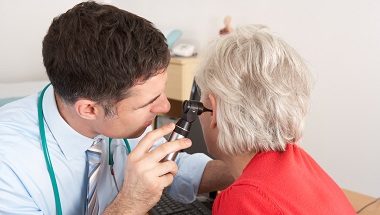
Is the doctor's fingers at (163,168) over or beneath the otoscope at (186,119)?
beneath

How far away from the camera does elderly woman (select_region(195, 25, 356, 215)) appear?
3.34 ft

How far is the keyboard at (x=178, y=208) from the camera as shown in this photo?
1.44m

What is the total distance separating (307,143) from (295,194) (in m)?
1.90

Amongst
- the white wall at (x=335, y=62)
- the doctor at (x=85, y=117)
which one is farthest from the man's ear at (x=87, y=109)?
the white wall at (x=335, y=62)

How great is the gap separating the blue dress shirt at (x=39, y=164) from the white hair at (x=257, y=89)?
0.46 metres

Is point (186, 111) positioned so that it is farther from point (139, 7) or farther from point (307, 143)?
point (139, 7)

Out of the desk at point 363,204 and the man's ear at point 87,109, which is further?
the desk at point 363,204

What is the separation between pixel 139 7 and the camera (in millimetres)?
3580

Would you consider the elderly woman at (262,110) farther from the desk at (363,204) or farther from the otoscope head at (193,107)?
the desk at (363,204)

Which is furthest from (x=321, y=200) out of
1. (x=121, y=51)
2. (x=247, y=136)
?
A: (x=121, y=51)

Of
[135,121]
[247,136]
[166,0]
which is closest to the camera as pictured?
[247,136]

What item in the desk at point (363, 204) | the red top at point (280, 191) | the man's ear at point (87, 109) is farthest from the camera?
the desk at point (363, 204)

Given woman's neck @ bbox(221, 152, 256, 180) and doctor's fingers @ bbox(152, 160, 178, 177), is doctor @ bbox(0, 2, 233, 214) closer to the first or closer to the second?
doctor's fingers @ bbox(152, 160, 178, 177)

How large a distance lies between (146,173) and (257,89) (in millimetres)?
359
